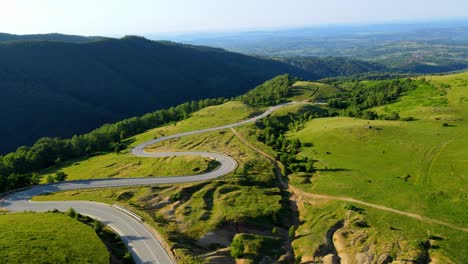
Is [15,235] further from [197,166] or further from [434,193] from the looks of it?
[434,193]

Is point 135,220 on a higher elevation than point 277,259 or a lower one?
higher

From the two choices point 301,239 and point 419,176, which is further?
point 419,176

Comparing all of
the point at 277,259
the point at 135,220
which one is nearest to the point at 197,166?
the point at 135,220

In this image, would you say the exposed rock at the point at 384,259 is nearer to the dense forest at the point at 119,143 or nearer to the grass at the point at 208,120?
the dense forest at the point at 119,143

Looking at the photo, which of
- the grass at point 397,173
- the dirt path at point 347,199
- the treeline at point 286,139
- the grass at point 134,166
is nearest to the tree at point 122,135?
the grass at point 134,166

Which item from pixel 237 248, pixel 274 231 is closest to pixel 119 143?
pixel 274 231

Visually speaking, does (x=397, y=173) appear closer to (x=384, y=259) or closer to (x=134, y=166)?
(x=384, y=259)
